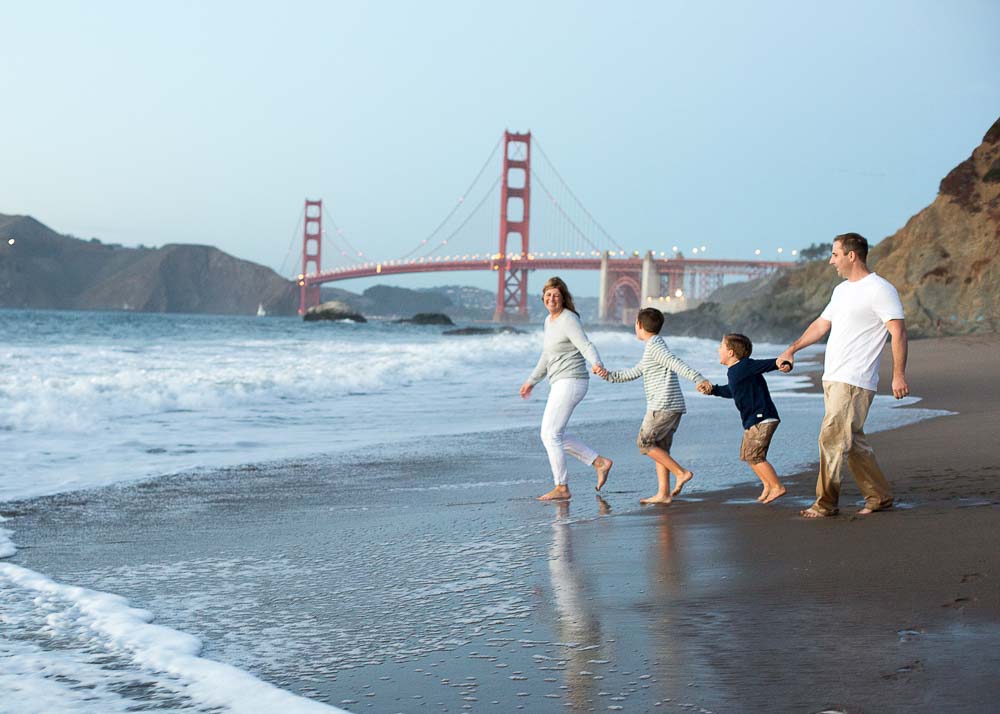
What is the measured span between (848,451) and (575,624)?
1904 millimetres

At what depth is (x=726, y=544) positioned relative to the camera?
3631mm

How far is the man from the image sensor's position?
4094 mm

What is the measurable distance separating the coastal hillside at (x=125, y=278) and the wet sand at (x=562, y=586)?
96818 millimetres

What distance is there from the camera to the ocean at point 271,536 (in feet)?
7.99

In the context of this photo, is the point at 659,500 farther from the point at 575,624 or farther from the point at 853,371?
the point at 575,624

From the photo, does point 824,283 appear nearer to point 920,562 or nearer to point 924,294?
point 924,294

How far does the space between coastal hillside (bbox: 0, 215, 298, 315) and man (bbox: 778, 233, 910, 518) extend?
9763cm

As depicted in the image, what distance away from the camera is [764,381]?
176 inches

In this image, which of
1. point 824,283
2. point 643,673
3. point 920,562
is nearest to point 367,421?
point 920,562

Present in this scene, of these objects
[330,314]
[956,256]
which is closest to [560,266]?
[330,314]

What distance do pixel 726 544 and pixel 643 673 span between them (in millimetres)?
1433

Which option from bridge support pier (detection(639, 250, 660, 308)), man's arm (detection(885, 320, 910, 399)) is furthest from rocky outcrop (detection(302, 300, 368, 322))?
man's arm (detection(885, 320, 910, 399))

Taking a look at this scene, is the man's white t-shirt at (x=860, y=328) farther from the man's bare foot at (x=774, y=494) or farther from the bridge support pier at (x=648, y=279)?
the bridge support pier at (x=648, y=279)

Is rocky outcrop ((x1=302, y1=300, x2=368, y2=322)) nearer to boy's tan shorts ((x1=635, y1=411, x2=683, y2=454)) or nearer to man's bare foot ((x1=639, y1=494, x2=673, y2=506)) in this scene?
boy's tan shorts ((x1=635, y1=411, x2=683, y2=454))
